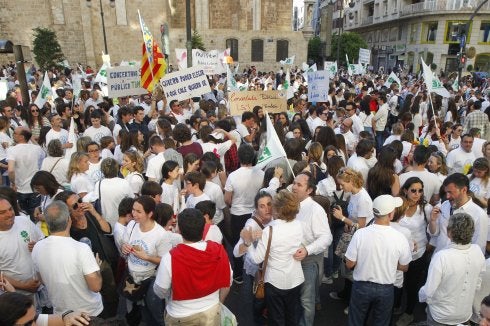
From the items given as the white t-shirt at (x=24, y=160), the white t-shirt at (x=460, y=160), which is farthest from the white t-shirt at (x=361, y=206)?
the white t-shirt at (x=24, y=160)

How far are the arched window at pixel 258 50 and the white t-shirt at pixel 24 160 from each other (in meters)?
36.3

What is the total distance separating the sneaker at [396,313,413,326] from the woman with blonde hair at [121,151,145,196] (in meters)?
3.50

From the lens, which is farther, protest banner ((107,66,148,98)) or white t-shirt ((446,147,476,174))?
protest banner ((107,66,148,98))

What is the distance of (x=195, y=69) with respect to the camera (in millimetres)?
7707

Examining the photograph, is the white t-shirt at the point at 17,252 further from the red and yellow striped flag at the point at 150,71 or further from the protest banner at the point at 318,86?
the protest banner at the point at 318,86

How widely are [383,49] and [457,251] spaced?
50091mm

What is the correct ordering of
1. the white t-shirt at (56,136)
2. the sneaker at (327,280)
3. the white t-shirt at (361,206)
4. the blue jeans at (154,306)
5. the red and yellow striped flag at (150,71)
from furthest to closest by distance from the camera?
the red and yellow striped flag at (150,71), the white t-shirt at (56,136), the sneaker at (327,280), the white t-shirt at (361,206), the blue jeans at (154,306)

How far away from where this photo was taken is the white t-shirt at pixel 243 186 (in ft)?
15.3

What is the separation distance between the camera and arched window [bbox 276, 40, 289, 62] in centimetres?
3969

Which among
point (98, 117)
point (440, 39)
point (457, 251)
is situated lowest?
point (457, 251)

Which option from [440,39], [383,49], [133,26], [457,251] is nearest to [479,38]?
[440,39]

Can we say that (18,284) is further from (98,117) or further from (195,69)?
(195,69)

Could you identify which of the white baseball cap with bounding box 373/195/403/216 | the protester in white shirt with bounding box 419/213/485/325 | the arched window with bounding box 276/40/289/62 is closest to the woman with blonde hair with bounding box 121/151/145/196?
the white baseball cap with bounding box 373/195/403/216

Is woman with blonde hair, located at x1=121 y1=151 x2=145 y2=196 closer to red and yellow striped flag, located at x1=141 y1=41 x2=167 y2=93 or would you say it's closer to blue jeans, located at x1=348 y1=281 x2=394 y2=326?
blue jeans, located at x1=348 y1=281 x2=394 y2=326
